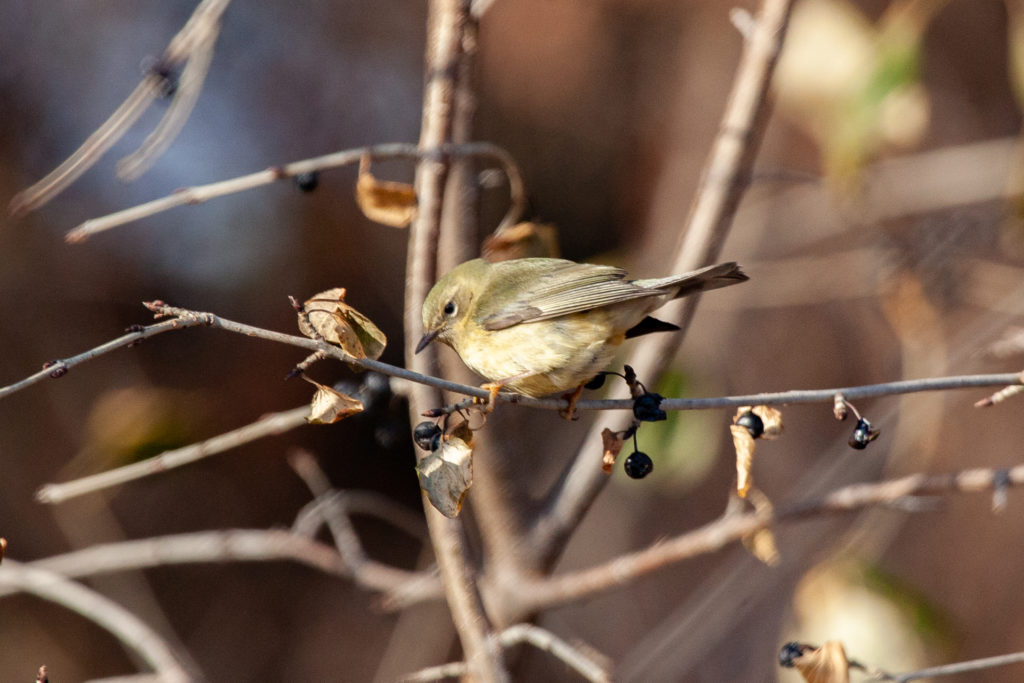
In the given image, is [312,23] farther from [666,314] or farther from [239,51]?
[666,314]

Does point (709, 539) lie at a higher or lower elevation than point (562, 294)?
lower

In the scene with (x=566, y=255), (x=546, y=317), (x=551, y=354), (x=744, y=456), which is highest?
(x=566, y=255)

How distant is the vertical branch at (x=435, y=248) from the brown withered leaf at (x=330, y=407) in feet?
2.01

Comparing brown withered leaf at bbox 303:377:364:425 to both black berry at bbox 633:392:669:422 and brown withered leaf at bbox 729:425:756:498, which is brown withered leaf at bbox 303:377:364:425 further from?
brown withered leaf at bbox 729:425:756:498

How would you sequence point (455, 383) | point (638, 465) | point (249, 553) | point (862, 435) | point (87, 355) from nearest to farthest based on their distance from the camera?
1. point (87, 355)
2. point (455, 383)
3. point (862, 435)
4. point (638, 465)
5. point (249, 553)

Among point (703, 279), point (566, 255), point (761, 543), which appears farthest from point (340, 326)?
point (566, 255)

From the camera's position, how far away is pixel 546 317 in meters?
2.30

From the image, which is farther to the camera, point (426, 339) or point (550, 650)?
point (426, 339)

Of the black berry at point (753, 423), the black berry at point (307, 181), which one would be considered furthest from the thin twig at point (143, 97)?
the black berry at point (753, 423)

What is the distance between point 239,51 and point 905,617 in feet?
14.4

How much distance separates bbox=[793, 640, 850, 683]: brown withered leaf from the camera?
1719mm

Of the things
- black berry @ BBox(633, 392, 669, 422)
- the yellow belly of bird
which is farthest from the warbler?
black berry @ BBox(633, 392, 669, 422)

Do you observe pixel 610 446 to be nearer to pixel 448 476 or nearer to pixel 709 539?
pixel 448 476

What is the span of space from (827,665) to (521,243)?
138 centimetres
